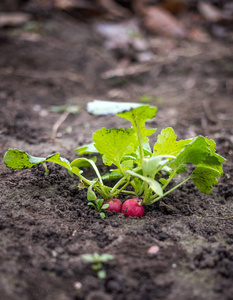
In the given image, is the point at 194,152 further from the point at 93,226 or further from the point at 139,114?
the point at 93,226

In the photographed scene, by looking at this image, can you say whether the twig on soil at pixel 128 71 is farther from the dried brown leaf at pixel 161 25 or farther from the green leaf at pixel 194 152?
the green leaf at pixel 194 152

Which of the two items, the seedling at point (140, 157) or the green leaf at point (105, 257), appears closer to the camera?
the green leaf at point (105, 257)

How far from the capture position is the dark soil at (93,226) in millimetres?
1170

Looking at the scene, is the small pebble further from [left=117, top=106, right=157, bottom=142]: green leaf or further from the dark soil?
[left=117, top=106, right=157, bottom=142]: green leaf

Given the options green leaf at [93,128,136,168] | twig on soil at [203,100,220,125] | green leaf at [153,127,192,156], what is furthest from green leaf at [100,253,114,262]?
twig on soil at [203,100,220,125]

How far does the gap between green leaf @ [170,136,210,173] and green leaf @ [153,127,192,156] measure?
0.24ft

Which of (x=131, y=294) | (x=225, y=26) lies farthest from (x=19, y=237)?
(x=225, y=26)

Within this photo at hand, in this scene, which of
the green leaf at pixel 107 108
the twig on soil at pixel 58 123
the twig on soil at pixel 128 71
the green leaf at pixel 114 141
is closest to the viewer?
the green leaf at pixel 107 108

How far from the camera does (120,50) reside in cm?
486

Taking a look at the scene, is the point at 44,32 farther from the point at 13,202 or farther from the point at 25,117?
the point at 13,202

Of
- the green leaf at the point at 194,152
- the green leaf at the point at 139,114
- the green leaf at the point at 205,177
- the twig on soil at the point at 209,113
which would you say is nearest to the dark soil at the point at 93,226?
the twig on soil at the point at 209,113

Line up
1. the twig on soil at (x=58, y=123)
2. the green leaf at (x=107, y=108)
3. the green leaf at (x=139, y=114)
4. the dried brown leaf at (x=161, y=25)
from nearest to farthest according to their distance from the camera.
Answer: the green leaf at (x=107, y=108), the green leaf at (x=139, y=114), the twig on soil at (x=58, y=123), the dried brown leaf at (x=161, y=25)

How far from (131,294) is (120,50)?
4.27 m

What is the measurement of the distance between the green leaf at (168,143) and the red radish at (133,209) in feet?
0.99
